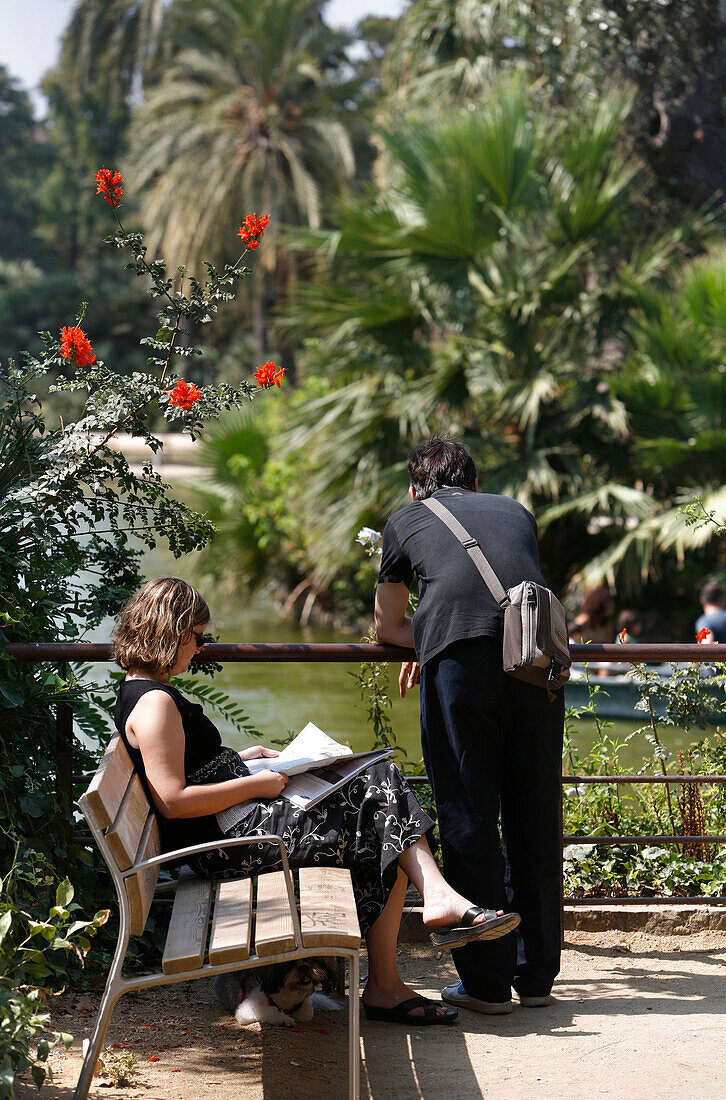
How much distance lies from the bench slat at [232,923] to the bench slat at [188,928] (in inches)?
1.2

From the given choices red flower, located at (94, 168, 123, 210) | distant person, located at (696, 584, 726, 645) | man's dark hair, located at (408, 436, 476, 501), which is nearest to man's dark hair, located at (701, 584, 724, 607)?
distant person, located at (696, 584, 726, 645)

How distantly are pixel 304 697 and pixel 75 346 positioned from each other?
8.17 m

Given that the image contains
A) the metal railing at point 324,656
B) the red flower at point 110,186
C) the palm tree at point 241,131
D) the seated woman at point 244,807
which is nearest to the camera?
the seated woman at point 244,807

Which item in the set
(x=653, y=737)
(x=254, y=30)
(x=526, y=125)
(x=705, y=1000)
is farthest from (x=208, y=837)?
(x=254, y=30)

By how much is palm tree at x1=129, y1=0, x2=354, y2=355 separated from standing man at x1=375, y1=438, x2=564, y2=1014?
23459 millimetres

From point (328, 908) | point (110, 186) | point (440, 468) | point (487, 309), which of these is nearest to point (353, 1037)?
point (328, 908)

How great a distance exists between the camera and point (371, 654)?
3.49 metres

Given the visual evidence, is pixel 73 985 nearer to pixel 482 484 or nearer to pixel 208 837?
pixel 208 837

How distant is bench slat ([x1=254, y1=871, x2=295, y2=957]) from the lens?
247cm

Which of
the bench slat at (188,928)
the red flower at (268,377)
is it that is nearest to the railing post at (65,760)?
the bench slat at (188,928)

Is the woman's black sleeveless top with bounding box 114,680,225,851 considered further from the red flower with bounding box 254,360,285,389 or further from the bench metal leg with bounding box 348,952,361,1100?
the red flower with bounding box 254,360,285,389

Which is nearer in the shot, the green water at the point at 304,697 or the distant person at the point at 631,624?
the green water at the point at 304,697

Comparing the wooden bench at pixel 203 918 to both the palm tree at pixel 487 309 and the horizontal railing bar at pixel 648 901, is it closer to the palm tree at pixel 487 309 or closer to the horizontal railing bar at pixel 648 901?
the horizontal railing bar at pixel 648 901

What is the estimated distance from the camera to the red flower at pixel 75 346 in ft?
11.3
